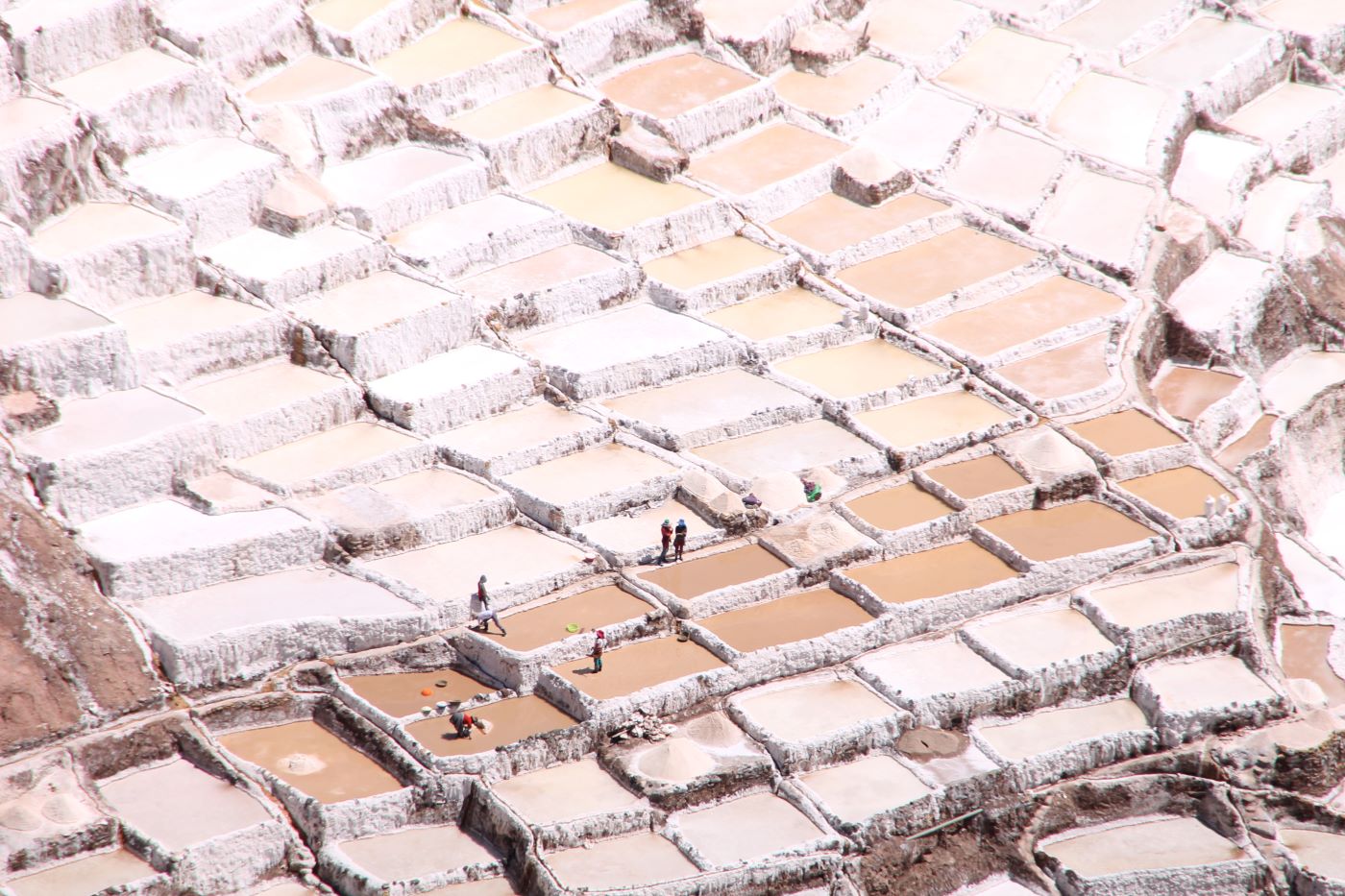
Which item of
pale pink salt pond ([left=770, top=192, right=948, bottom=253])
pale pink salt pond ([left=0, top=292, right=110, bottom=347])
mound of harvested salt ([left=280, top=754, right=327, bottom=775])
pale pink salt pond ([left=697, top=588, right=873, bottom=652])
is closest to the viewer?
mound of harvested salt ([left=280, top=754, right=327, bottom=775])

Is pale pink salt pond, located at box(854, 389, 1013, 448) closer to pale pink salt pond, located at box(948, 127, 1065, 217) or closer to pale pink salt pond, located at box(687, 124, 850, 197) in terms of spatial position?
pale pink salt pond, located at box(948, 127, 1065, 217)

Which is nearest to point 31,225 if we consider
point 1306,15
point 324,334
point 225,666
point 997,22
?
point 324,334

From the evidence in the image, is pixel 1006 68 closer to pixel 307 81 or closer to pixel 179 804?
pixel 307 81

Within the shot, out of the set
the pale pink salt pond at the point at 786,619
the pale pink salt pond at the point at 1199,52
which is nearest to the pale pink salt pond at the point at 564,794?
the pale pink salt pond at the point at 786,619

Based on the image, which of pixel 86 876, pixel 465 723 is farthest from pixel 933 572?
pixel 86 876

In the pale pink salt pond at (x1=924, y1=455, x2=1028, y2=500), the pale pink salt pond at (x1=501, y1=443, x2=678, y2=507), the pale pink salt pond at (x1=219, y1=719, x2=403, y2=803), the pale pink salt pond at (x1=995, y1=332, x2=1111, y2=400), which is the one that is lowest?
the pale pink salt pond at (x1=219, y1=719, x2=403, y2=803)

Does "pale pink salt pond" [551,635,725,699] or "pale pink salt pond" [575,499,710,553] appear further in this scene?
"pale pink salt pond" [575,499,710,553]

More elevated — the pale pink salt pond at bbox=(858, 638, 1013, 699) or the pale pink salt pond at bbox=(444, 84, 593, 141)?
A: the pale pink salt pond at bbox=(444, 84, 593, 141)

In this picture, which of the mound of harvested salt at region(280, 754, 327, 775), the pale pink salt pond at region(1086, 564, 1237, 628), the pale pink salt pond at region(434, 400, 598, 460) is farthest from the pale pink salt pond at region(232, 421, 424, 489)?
the pale pink salt pond at region(1086, 564, 1237, 628)
